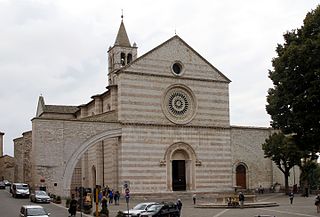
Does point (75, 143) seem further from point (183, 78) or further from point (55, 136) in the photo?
point (183, 78)

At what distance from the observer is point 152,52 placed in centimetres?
4616

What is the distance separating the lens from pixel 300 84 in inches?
943

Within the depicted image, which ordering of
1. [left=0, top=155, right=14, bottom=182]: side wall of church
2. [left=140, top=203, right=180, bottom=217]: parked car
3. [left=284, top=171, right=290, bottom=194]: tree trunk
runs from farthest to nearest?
1. [left=0, top=155, right=14, bottom=182]: side wall of church
2. [left=284, top=171, right=290, bottom=194]: tree trunk
3. [left=140, top=203, right=180, bottom=217]: parked car

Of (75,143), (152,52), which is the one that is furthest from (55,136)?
(152,52)

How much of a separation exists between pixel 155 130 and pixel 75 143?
8027 mm

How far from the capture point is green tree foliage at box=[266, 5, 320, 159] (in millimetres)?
23172

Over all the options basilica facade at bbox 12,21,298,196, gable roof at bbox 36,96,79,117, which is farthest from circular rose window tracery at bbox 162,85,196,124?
gable roof at bbox 36,96,79,117

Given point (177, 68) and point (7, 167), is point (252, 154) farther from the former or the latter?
point (7, 167)

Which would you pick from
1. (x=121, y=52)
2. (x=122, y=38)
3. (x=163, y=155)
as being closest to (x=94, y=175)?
(x=163, y=155)

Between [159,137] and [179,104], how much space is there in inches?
162

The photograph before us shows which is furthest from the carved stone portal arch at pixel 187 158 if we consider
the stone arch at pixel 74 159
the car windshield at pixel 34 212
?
the car windshield at pixel 34 212

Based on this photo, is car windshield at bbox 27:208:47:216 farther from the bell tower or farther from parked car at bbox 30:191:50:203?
the bell tower

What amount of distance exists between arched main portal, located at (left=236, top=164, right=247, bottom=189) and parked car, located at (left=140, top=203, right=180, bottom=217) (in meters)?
23.7

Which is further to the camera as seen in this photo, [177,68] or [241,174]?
[241,174]
